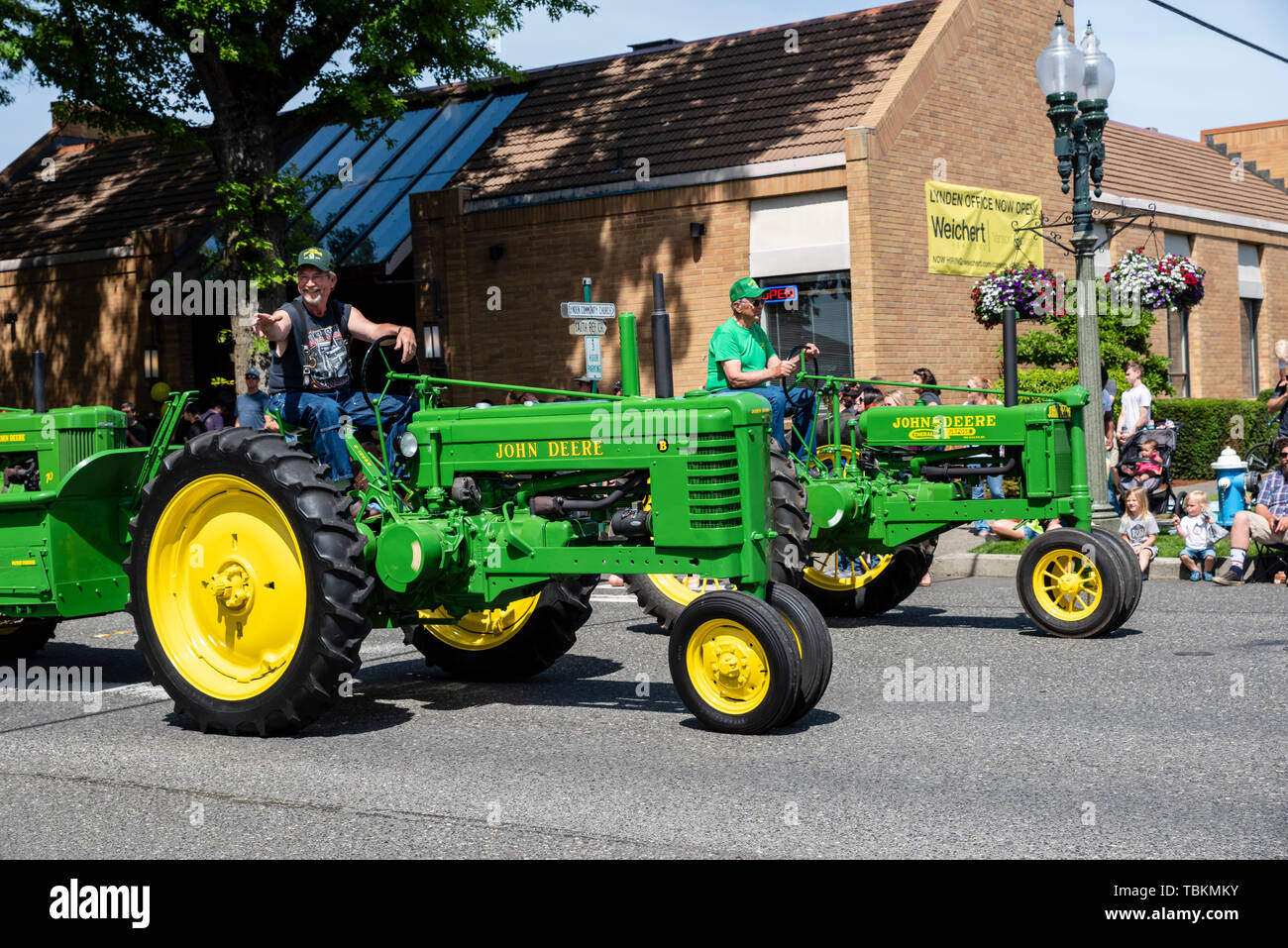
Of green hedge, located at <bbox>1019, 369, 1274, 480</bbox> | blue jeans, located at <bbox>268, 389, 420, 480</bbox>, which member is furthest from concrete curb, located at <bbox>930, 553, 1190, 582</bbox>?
green hedge, located at <bbox>1019, 369, 1274, 480</bbox>

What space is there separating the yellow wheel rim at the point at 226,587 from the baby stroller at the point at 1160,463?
10371mm

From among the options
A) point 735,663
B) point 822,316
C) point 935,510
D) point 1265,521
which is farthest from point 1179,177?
point 735,663

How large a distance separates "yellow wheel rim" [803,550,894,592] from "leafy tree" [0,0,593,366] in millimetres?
10190

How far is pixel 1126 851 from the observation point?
185 inches

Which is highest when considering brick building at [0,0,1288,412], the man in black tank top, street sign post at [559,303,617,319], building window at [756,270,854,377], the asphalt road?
brick building at [0,0,1288,412]

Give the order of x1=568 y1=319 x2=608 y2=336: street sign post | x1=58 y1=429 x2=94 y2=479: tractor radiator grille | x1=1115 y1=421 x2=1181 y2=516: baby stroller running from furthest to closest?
x1=1115 y1=421 x2=1181 y2=516: baby stroller → x1=568 y1=319 x2=608 y2=336: street sign post → x1=58 y1=429 x2=94 y2=479: tractor radiator grille

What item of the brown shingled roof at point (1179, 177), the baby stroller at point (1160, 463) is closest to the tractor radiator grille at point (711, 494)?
the baby stroller at point (1160, 463)

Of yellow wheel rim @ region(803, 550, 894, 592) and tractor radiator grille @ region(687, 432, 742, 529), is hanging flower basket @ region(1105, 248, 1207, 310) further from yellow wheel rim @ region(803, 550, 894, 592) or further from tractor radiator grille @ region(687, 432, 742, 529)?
tractor radiator grille @ region(687, 432, 742, 529)

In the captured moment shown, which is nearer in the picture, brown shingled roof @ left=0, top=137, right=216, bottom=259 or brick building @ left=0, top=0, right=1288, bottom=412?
brick building @ left=0, top=0, right=1288, bottom=412

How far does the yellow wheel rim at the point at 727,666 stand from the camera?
6449 millimetres

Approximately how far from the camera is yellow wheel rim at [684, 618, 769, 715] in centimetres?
645

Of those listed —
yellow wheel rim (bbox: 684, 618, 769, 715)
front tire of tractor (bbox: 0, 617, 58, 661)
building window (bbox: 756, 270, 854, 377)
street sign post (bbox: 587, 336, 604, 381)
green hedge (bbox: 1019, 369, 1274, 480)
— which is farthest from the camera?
green hedge (bbox: 1019, 369, 1274, 480)
